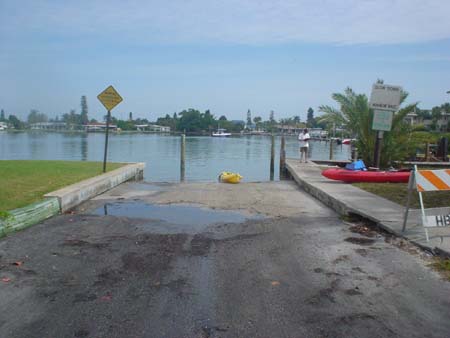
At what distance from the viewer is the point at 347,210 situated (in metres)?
10.2

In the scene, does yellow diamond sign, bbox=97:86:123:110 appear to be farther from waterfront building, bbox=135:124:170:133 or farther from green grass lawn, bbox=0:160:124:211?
waterfront building, bbox=135:124:170:133

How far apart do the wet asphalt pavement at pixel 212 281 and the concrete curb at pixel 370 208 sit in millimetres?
463

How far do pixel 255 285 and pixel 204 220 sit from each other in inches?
159

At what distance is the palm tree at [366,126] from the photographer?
21.5m

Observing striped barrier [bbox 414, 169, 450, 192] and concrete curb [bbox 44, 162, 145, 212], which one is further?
concrete curb [bbox 44, 162, 145, 212]

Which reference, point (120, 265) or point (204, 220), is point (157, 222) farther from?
point (120, 265)

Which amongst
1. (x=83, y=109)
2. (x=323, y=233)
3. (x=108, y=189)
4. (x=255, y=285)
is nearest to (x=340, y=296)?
(x=255, y=285)

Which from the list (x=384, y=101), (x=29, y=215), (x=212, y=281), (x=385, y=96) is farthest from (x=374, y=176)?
(x=212, y=281)

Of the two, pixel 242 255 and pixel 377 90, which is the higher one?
pixel 377 90

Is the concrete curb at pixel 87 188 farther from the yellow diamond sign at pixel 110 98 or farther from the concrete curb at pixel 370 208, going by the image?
the concrete curb at pixel 370 208

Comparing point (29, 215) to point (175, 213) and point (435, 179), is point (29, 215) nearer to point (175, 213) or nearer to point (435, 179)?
point (175, 213)

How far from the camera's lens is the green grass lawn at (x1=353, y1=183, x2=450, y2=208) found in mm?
11070

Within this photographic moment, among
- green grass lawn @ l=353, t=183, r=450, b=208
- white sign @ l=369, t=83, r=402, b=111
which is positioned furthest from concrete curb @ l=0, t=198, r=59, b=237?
white sign @ l=369, t=83, r=402, b=111

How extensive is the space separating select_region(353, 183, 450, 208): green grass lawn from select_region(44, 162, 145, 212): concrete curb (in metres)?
7.34
